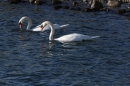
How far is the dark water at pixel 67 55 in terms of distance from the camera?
835 inches

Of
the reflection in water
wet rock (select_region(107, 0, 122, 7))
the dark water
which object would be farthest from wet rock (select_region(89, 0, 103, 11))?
the reflection in water

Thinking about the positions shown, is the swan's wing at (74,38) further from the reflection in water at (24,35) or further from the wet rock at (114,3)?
the wet rock at (114,3)

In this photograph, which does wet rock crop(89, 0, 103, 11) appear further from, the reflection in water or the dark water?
the reflection in water

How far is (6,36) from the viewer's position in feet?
100

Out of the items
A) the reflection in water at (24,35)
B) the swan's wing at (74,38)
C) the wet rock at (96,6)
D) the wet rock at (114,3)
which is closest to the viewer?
the swan's wing at (74,38)

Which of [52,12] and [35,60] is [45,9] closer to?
[52,12]

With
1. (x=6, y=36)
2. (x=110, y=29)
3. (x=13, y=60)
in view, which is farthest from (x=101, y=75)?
(x=110, y=29)

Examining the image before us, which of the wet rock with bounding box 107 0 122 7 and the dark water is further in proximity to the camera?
the wet rock with bounding box 107 0 122 7

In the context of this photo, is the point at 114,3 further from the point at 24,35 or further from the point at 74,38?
the point at 74,38

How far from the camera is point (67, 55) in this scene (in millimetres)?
25812

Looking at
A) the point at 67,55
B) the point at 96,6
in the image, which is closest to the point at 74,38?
the point at 67,55

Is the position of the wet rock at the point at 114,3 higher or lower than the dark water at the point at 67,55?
higher

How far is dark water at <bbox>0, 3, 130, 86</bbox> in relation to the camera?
21.2 meters

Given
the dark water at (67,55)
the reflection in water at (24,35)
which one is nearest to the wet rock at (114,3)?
the dark water at (67,55)
